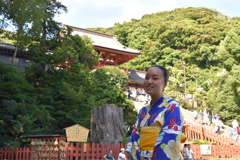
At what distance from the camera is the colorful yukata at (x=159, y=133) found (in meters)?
2.02

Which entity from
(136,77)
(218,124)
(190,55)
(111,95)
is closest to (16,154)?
(111,95)

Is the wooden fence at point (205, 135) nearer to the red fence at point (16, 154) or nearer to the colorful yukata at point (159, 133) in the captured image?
the red fence at point (16, 154)

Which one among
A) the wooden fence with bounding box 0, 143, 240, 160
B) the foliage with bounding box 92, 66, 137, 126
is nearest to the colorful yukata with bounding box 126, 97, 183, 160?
the wooden fence with bounding box 0, 143, 240, 160

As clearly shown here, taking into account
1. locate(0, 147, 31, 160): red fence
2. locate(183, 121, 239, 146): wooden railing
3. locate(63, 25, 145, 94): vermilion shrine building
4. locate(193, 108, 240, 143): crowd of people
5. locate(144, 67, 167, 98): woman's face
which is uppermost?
locate(63, 25, 145, 94): vermilion shrine building

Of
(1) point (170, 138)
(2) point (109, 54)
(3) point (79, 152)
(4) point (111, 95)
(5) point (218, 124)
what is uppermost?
(2) point (109, 54)

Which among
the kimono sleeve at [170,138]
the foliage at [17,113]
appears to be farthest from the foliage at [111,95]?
the kimono sleeve at [170,138]

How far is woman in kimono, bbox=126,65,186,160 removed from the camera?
203 centimetres

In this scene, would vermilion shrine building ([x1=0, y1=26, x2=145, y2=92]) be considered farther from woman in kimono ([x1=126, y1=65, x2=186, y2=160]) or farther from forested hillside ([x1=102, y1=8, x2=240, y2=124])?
woman in kimono ([x1=126, y1=65, x2=186, y2=160])

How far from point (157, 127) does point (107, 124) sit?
23.1 ft

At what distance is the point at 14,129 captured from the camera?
10477mm

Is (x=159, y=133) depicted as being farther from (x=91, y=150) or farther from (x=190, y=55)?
(x=190, y=55)

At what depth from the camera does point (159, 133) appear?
211 cm

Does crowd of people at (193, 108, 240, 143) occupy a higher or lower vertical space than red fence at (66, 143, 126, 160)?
higher

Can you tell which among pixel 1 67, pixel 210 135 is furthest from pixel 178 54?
pixel 1 67
